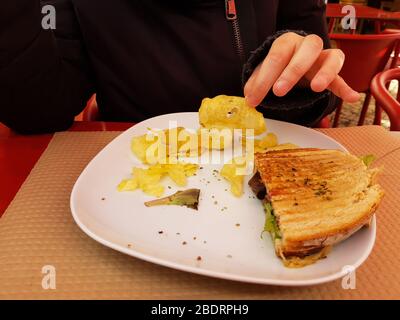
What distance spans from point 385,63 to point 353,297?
8.89ft

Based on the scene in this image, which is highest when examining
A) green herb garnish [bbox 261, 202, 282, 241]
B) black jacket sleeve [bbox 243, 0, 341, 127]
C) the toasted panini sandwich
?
black jacket sleeve [bbox 243, 0, 341, 127]

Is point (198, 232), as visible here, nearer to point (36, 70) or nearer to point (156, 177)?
point (156, 177)

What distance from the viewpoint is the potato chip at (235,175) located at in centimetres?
94

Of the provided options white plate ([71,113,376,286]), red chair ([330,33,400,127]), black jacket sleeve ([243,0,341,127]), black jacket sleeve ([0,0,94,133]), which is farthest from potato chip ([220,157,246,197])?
red chair ([330,33,400,127])

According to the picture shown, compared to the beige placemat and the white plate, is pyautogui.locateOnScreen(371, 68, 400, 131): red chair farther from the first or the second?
the white plate

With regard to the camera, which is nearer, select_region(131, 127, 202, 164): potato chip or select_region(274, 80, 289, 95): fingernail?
select_region(274, 80, 289, 95): fingernail

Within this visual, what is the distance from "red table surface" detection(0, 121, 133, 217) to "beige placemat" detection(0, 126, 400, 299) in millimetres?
64

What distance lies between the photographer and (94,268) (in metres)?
0.71

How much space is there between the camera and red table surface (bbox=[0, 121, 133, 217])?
3.16ft

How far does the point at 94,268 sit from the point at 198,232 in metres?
0.24

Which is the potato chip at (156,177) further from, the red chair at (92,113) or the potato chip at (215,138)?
the red chair at (92,113)

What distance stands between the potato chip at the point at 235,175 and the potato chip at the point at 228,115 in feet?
0.48

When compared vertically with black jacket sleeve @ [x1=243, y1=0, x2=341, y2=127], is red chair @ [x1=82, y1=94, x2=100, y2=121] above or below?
below

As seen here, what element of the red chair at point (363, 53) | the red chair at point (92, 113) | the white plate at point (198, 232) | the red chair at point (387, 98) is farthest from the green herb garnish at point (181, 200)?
the red chair at point (363, 53)
